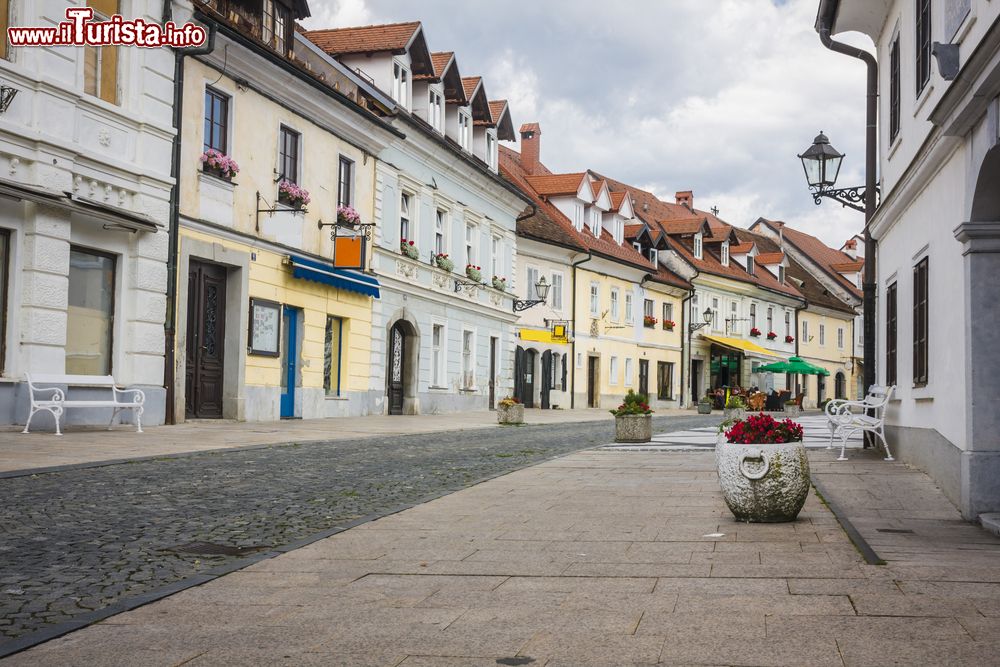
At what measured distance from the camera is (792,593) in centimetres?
545

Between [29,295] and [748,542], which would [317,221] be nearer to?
[29,295]

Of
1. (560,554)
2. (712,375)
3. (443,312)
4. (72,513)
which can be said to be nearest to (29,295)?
(72,513)

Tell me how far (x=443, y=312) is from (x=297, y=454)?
56.3 feet

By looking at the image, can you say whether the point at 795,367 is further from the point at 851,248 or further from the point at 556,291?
the point at 851,248

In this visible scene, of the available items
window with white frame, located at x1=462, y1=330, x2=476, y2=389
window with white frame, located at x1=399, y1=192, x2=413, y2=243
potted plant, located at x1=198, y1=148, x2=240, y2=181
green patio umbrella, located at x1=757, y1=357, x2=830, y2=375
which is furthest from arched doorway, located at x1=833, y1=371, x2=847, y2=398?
potted plant, located at x1=198, y1=148, x2=240, y2=181

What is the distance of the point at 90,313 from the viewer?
667 inches

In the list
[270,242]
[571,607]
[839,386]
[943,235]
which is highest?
[270,242]

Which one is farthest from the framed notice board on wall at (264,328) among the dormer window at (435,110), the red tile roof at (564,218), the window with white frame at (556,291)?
the window with white frame at (556,291)

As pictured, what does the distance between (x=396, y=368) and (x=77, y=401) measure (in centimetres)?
1353

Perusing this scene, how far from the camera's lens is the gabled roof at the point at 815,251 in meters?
70.4

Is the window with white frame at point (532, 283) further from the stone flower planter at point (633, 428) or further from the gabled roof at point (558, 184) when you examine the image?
the stone flower planter at point (633, 428)

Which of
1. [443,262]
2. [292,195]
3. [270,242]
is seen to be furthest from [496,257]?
[270,242]

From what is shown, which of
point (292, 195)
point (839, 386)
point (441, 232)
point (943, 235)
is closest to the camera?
point (943, 235)

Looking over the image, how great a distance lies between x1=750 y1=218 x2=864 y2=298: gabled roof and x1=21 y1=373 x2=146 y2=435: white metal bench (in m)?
58.3
